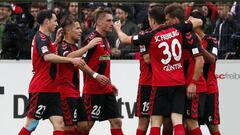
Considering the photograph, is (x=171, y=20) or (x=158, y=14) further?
(x=158, y=14)

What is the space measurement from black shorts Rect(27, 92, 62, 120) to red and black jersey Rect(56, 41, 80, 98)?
0.34 m

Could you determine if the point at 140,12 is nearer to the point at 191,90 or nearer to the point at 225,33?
the point at 225,33

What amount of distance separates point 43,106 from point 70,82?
69cm

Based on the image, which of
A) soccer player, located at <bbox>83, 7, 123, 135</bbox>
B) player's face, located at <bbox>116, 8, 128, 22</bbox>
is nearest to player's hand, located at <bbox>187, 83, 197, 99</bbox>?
soccer player, located at <bbox>83, 7, 123, 135</bbox>

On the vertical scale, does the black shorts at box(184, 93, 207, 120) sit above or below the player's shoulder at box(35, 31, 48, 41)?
below

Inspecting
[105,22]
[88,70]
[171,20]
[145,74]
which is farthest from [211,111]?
[105,22]

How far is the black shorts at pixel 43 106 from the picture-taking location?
13812 millimetres

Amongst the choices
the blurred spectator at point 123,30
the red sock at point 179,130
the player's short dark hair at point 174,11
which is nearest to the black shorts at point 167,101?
the red sock at point 179,130

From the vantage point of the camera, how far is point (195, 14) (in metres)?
13.8

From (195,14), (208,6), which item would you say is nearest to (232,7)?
(208,6)

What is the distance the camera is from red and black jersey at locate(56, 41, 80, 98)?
1419 cm

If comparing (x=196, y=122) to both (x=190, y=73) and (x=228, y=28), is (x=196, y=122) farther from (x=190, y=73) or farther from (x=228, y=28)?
(x=228, y=28)

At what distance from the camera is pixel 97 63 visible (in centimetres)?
1423

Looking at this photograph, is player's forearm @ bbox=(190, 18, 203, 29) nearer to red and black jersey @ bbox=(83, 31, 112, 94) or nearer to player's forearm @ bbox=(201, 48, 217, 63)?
player's forearm @ bbox=(201, 48, 217, 63)
